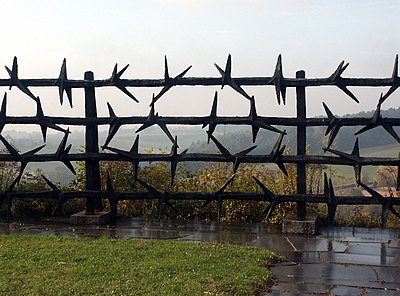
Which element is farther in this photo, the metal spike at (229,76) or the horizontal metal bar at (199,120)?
the metal spike at (229,76)

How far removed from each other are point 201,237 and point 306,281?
2611 mm

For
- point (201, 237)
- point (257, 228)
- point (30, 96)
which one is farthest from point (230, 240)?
point (30, 96)

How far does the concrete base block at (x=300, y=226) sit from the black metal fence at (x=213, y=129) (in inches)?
7.0

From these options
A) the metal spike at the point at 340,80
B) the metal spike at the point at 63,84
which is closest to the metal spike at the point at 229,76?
the metal spike at the point at 340,80

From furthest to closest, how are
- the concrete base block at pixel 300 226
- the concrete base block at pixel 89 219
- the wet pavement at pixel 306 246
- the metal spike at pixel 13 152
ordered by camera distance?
the metal spike at pixel 13 152 < the concrete base block at pixel 89 219 < the concrete base block at pixel 300 226 < the wet pavement at pixel 306 246

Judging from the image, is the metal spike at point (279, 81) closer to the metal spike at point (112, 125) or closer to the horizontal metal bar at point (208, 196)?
the horizontal metal bar at point (208, 196)

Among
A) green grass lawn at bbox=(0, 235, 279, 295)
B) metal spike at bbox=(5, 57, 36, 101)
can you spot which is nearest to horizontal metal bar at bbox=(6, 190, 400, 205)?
green grass lawn at bbox=(0, 235, 279, 295)

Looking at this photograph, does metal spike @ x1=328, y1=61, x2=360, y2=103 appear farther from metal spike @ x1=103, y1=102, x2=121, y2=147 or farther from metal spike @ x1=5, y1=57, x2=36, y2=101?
metal spike @ x1=5, y1=57, x2=36, y2=101

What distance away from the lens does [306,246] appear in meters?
7.30

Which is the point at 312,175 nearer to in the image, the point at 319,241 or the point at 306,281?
the point at 319,241

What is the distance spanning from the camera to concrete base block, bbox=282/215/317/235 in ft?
26.5

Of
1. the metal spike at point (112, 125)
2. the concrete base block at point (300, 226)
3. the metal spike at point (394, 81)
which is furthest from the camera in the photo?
the metal spike at point (112, 125)

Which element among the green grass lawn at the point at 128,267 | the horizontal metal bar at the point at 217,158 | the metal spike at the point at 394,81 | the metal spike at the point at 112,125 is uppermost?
the metal spike at the point at 394,81

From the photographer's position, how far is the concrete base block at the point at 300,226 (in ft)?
26.5
